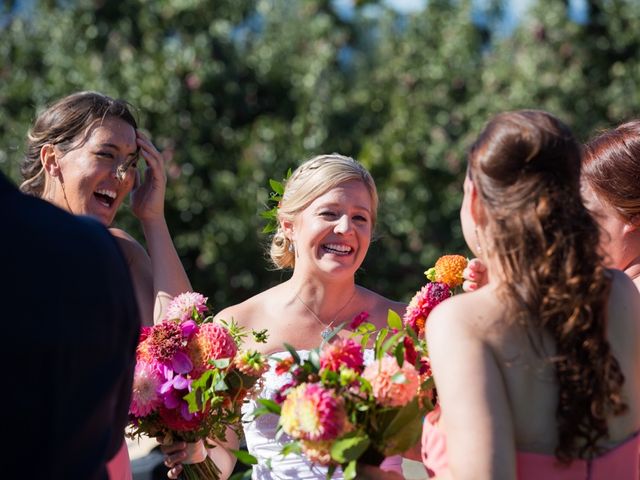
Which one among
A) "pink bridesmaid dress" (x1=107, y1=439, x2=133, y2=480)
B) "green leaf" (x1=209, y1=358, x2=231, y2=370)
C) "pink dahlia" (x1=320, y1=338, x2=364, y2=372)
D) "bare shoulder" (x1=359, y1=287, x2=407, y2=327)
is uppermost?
"pink dahlia" (x1=320, y1=338, x2=364, y2=372)

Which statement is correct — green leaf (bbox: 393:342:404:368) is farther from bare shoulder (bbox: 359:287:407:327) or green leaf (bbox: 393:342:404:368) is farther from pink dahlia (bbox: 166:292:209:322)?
bare shoulder (bbox: 359:287:407:327)

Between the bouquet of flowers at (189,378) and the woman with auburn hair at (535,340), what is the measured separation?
40.6 inches

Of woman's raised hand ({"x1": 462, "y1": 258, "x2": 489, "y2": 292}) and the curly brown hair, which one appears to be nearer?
woman's raised hand ({"x1": 462, "y1": 258, "x2": 489, "y2": 292})

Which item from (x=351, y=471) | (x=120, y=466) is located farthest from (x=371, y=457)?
(x=120, y=466)

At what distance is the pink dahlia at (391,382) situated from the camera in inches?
93.7

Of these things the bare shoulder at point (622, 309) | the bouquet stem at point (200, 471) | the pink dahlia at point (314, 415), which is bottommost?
the bouquet stem at point (200, 471)

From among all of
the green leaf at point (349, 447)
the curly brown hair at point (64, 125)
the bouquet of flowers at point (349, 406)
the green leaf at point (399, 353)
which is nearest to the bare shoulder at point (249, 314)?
the curly brown hair at point (64, 125)

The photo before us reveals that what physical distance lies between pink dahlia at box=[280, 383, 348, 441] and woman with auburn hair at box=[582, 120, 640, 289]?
1394 millimetres

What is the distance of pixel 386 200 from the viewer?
9586mm

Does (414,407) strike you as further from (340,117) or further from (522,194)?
(340,117)

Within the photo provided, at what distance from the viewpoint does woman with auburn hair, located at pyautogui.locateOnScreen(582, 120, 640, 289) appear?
126 inches

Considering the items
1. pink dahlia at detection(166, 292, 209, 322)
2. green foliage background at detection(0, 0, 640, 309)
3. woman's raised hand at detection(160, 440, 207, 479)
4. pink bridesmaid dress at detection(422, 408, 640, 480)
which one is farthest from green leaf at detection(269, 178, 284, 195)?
green foliage background at detection(0, 0, 640, 309)

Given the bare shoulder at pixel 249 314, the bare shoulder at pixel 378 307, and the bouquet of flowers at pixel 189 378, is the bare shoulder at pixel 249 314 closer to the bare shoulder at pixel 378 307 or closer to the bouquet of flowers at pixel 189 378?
the bare shoulder at pixel 378 307

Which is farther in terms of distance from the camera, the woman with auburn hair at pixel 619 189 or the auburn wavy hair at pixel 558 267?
the woman with auburn hair at pixel 619 189
